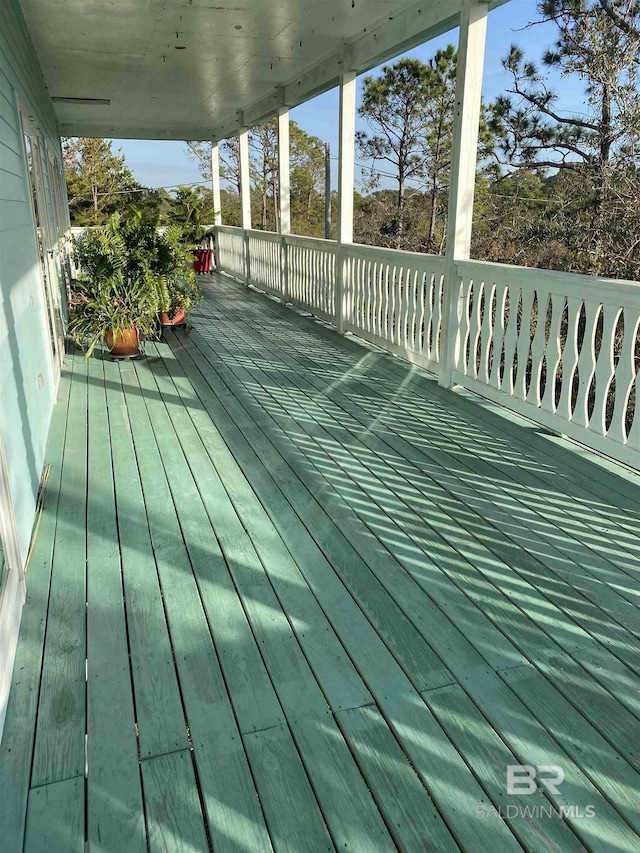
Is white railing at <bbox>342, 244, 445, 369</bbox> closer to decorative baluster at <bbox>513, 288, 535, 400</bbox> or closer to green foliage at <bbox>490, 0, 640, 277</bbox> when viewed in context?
decorative baluster at <bbox>513, 288, 535, 400</bbox>

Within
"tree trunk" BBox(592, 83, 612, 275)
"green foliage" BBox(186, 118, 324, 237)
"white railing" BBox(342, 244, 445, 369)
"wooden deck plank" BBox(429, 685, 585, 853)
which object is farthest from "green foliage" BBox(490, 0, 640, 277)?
"green foliage" BBox(186, 118, 324, 237)

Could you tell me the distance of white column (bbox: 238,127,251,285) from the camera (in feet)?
33.8

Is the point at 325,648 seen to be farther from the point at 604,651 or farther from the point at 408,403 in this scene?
the point at 408,403

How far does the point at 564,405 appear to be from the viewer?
3396mm

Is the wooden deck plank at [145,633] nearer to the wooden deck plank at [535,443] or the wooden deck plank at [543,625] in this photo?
the wooden deck plank at [543,625]

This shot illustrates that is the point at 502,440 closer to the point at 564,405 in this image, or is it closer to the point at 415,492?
the point at 564,405

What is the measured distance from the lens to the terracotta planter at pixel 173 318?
21.8 feet

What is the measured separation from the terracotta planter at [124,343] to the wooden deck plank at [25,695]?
282cm

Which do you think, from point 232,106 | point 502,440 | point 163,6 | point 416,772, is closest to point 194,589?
point 416,772

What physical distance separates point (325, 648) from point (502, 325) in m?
2.67

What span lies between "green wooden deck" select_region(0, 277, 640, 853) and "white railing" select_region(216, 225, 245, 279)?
8.33 meters

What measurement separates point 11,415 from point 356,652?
1.65 m

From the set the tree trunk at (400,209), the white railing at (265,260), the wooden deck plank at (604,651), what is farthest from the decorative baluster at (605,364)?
the tree trunk at (400,209)

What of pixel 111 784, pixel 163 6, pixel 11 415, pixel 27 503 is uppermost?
pixel 163 6
